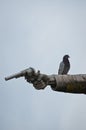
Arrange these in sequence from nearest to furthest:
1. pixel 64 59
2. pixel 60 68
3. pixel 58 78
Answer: pixel 58 78 → pixel 60 68 → pixel 64 59

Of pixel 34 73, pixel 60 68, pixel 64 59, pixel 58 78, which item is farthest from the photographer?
pixel 64 59

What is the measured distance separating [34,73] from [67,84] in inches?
87.4

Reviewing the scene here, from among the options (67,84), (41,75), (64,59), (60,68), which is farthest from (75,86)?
(64,59)

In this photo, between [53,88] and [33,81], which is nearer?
[33,81]

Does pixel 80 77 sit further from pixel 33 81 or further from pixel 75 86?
pixel 33 81

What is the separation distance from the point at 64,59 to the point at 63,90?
7.86 metres

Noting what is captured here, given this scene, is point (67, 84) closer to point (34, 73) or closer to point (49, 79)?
point (49, 79)

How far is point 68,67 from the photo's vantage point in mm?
26734

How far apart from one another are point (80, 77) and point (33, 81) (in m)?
2.86

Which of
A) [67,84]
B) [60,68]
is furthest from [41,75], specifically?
[60,68]

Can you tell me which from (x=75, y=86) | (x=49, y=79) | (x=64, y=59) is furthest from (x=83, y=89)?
(x=64, y=59)

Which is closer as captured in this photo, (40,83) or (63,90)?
(40,83)

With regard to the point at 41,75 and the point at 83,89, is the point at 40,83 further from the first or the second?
the point at 83,89

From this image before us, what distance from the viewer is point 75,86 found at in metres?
20.8
